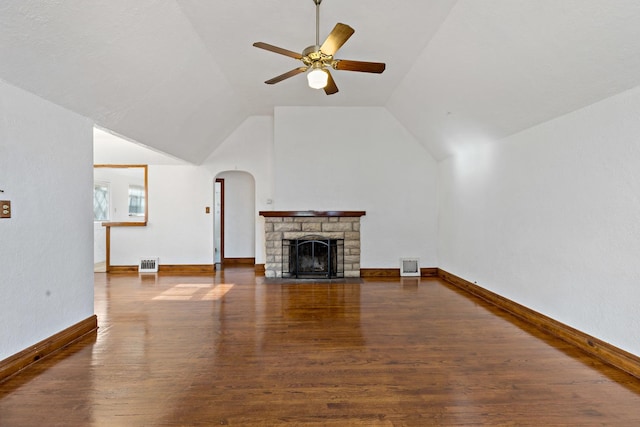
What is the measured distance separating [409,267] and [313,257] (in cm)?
179

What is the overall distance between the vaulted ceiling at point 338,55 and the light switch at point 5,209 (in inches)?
35.4

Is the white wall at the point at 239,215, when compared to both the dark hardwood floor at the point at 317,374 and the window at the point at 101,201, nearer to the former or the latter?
the window at the point at 101,201

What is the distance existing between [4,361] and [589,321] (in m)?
4.63

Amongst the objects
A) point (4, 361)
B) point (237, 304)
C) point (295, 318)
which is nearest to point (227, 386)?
point (295, 318)

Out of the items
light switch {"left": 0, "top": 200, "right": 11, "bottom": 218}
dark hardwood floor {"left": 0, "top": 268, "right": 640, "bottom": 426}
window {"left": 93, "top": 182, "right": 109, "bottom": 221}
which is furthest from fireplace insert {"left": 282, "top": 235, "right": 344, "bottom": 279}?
window {"left": 93, "top": 182, "right": 109, "bottom": 221}

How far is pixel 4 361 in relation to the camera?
229cm

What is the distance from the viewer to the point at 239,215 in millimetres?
7129

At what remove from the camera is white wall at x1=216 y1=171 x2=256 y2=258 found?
710 cm

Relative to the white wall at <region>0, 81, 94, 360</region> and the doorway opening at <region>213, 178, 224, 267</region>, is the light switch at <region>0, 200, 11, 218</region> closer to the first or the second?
the white wall at <region>0, 81, 94, 360</region>

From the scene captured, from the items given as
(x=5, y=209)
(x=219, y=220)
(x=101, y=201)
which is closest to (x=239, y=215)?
(x=219, y=220)

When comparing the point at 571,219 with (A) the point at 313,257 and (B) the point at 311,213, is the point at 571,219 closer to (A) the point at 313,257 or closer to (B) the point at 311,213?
(B) the point at 311,213

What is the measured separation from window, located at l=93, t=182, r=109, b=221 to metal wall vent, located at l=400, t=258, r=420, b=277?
20.1 feet

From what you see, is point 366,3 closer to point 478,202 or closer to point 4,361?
point 478,202

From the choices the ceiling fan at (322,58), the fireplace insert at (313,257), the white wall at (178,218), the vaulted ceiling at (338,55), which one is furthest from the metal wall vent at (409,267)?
the ceiling fan at (322,58)
